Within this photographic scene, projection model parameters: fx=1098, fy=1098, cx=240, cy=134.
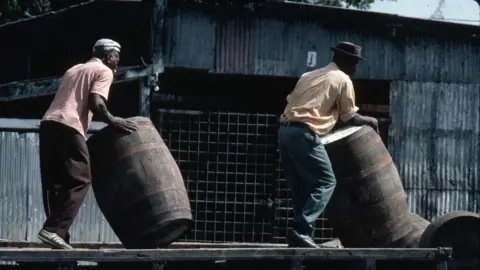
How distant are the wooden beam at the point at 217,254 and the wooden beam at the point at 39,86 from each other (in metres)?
6.92

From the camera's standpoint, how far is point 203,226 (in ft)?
47.1

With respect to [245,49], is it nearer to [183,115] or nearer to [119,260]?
[183,115]

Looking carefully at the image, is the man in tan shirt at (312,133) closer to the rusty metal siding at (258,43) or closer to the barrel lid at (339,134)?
the barrel lid at (339,134)

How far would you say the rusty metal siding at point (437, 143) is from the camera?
49.8 ft

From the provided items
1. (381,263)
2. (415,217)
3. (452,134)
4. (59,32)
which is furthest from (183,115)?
(381,263)

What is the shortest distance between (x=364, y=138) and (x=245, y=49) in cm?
627

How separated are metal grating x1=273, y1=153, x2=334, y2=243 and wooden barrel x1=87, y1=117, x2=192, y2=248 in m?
6.26

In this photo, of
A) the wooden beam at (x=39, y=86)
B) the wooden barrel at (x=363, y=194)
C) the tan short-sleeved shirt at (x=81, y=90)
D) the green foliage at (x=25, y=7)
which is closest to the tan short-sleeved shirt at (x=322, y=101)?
the wooden barrel at (x=363, y=194)

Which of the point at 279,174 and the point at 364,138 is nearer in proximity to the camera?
the point at 364,138

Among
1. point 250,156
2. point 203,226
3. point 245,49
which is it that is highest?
point 245,49

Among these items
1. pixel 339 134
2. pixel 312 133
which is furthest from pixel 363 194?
pixel 312 133

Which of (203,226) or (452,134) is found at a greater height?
(452,134)

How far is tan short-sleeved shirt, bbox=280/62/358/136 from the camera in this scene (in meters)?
8.37

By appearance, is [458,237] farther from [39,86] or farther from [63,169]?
[39,86]
